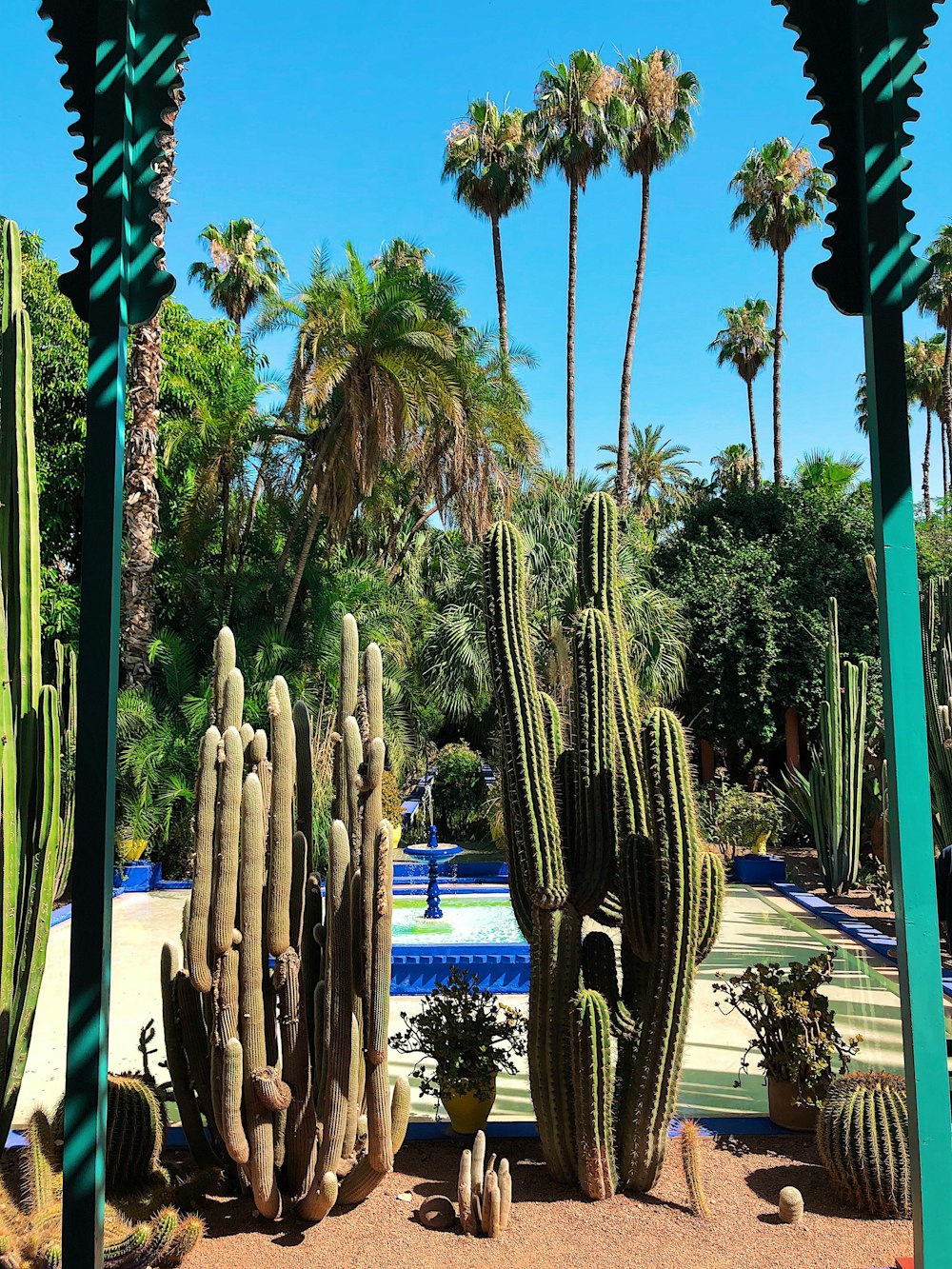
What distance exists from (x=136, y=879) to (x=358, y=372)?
286 inches

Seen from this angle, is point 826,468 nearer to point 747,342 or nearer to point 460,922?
point 747,342

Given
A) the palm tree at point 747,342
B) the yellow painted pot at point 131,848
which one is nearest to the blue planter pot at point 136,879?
the yellow painted pot at point 131,848

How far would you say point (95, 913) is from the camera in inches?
95.4

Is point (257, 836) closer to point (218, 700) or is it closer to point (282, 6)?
point (218, 700)

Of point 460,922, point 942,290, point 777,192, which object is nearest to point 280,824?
point 460,922

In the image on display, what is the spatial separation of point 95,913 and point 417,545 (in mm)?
17502

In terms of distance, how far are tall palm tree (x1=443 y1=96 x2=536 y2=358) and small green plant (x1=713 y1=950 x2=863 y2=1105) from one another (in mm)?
22564

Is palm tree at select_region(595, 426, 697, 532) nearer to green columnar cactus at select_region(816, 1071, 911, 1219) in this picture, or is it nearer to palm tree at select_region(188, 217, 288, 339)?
palm tree at select_region(188, 217, 288, 339)

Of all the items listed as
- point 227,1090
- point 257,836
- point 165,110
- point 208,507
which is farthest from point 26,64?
point 227,1090

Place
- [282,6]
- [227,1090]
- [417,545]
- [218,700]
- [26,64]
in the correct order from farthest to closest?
[417,545]
[26,64]
[282,6]
[218,700]
[227,1090]

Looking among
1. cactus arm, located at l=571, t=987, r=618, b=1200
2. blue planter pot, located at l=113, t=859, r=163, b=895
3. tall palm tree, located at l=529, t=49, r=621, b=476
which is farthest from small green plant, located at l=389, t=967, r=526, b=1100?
tall palm tree, located at l=529, t=49, r=621, b=476

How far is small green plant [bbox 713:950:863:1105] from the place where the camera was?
4738 mm

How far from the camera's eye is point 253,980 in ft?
11.7

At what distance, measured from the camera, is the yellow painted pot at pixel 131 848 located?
40.4 feet
